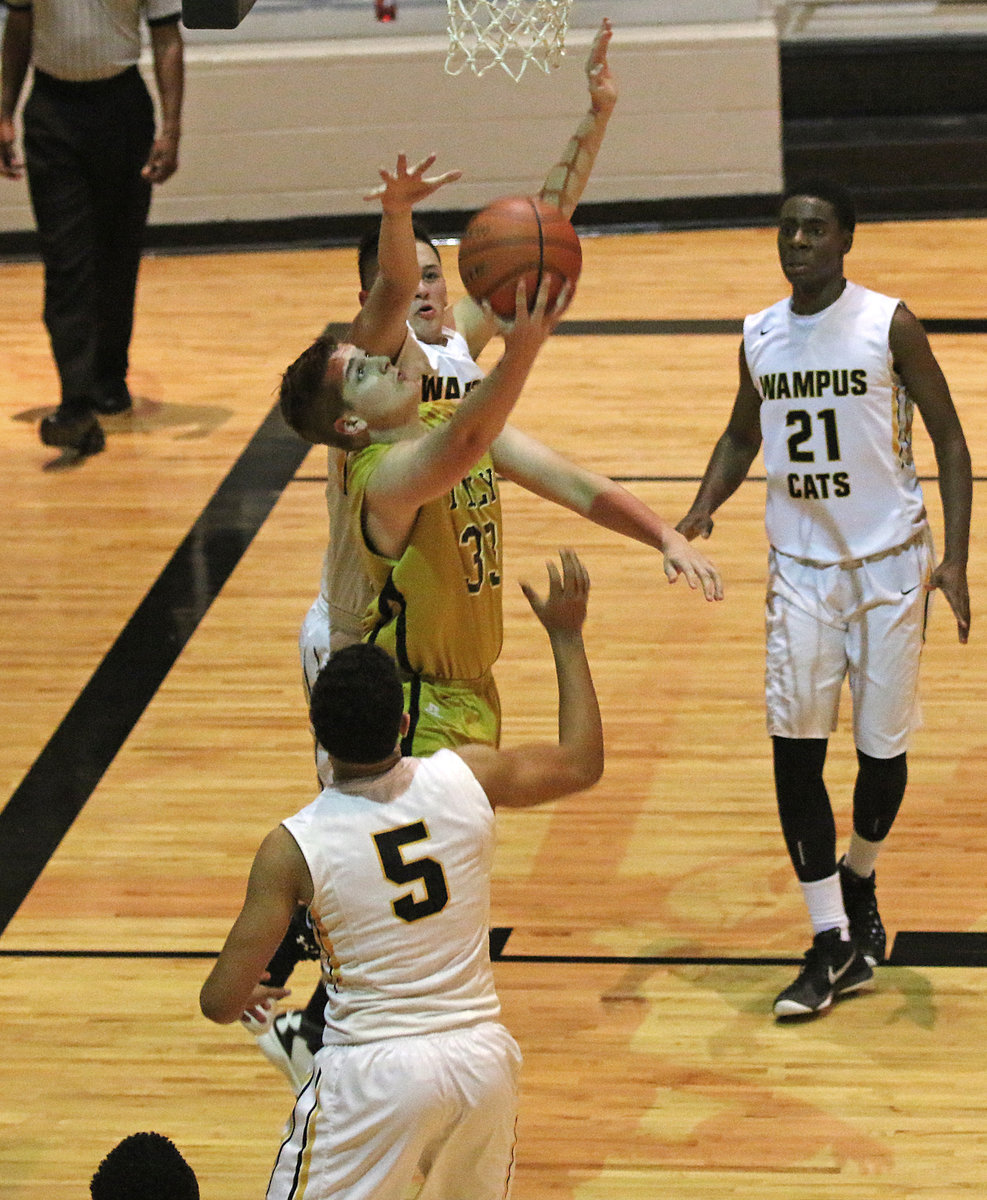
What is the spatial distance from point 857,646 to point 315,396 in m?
1.50

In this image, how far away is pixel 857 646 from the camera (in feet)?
13.4

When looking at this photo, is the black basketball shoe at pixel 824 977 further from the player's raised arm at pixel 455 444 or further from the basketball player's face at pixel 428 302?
the basketball player's face at pixel 428 302

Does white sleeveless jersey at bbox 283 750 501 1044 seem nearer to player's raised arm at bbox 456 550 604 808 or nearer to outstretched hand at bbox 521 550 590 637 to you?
player's raised arm at bbox 456 550 604 808

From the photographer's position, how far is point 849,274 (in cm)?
1005

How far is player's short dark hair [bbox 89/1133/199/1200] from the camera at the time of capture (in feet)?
7.47

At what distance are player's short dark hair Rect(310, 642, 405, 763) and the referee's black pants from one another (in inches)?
220

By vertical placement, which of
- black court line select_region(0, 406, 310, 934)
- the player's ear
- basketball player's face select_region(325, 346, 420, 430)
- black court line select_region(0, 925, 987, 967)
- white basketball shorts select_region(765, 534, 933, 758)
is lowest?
black court line select_region(0, 406, 310, 934)

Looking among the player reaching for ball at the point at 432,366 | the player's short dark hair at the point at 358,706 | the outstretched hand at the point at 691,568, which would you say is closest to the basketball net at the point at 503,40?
the player reaching for ball at the point at 432,366

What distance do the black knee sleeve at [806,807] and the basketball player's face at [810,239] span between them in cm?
105

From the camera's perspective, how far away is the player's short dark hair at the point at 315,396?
321 cm

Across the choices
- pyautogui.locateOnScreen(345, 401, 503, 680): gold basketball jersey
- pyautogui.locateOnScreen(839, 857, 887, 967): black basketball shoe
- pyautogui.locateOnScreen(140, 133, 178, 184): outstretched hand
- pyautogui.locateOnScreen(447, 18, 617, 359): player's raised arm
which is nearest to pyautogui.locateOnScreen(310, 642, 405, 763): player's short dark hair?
pyautogui.locateOnScreen(345, 401, 503, 680): gold basketball jersey

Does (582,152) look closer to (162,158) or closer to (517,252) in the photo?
(517,252)

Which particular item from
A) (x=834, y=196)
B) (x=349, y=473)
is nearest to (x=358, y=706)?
(x=349, y=473)

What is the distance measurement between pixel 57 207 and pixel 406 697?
5301mm
